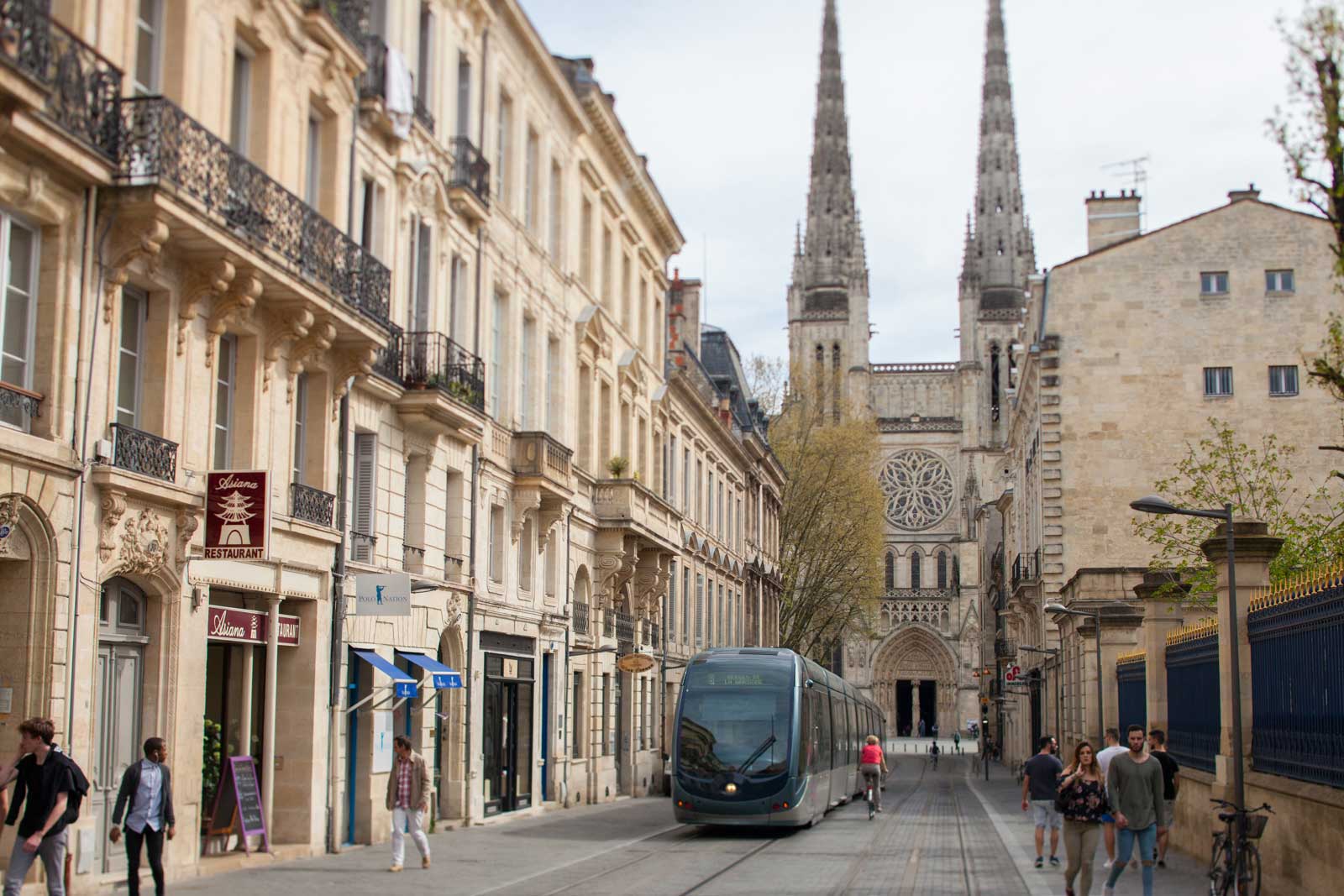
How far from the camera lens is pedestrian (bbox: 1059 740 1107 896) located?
15.1m

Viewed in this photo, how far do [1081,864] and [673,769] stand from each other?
10.3 meters

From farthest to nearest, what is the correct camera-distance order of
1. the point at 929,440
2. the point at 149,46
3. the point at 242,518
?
the point at 929,440 → the point at 242,518 → the point at 149,46

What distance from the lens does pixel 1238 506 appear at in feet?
98.9

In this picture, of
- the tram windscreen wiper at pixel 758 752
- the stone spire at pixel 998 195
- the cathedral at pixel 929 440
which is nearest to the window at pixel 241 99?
the tram windscreen wiper at pixel 758 752

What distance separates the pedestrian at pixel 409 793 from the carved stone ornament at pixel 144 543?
3955 millimetres

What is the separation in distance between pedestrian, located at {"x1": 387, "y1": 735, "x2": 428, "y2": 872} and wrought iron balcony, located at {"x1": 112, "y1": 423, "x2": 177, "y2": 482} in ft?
14.5

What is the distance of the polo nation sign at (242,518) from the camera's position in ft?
53.6

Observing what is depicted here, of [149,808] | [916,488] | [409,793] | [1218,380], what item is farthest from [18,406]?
[916,488]

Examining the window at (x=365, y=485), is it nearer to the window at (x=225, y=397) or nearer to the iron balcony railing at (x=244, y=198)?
the iron balcony railing at (x=244, y=198)

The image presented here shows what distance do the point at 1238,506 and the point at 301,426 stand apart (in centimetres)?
1837

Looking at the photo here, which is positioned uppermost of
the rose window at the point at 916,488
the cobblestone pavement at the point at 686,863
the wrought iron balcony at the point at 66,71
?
the rose window at the point at 916,488

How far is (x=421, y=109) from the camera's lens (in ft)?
76.9

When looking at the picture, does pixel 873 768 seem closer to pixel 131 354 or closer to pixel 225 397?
pixel 225 397

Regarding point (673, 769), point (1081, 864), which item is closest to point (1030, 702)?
point (673, 769)
